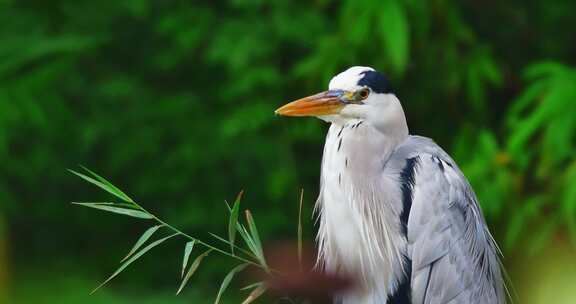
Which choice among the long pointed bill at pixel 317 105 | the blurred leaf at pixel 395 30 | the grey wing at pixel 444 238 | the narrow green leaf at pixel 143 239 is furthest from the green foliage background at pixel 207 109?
the narrow green leaf at pixel 143 239

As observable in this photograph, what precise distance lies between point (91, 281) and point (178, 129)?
2.40 ft

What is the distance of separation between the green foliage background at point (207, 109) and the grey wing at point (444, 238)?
57.1 inches

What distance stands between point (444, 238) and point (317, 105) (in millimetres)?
438

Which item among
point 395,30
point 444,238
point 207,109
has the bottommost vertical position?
point 207,109

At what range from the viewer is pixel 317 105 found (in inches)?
79.8

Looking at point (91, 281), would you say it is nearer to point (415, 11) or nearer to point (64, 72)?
point (64, 72)

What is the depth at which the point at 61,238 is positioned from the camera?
486cm

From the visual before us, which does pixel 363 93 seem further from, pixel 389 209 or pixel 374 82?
pixel 389 209

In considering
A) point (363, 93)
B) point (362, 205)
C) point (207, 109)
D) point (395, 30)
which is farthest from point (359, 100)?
point (207, 109)

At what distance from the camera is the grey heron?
6.93ft

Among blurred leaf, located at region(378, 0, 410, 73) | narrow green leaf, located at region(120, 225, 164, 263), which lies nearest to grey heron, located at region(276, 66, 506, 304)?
narrow green leaf, located at region(120, 225, 164, 263)

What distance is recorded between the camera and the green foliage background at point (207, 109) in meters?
4.02

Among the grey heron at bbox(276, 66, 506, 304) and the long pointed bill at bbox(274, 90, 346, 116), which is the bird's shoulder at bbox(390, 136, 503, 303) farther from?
the long pointed bill at bbox(274, 90, 346, 116)

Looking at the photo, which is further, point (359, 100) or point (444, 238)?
point (444, 238)
